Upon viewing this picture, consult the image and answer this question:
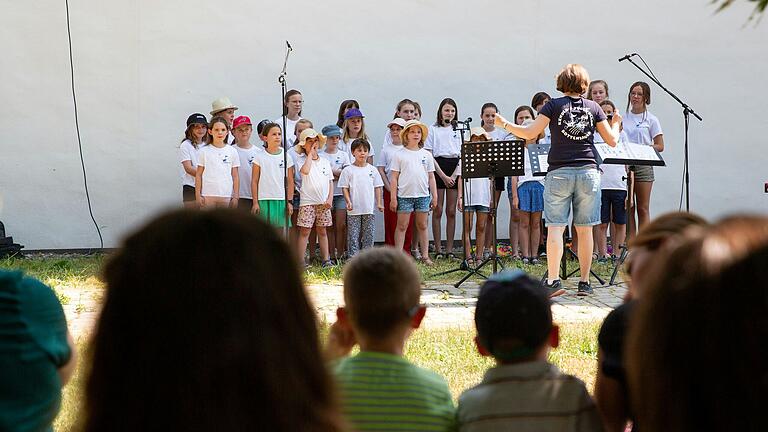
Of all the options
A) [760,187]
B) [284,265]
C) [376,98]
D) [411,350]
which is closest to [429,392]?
[284,265]

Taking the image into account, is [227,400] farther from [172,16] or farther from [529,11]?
[529,11]

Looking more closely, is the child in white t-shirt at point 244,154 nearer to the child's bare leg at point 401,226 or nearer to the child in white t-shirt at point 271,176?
the child in white t-shirt at point 271,176

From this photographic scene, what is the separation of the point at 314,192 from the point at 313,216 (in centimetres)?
29

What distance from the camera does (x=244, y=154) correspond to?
35.5ft

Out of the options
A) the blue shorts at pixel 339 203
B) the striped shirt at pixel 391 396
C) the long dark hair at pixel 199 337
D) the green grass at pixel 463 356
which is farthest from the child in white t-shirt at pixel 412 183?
the long dark hair at pixel 199 337

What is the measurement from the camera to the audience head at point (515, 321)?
2.54 metres

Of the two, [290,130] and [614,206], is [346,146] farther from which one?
[614,206]

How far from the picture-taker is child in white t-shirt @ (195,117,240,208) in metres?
10.2

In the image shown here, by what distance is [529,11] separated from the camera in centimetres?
1320

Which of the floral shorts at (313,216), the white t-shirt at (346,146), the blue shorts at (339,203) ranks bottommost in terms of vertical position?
the floral shorts at (313,216)

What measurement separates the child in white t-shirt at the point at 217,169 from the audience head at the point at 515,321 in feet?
25.6

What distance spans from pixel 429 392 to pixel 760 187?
489 inches

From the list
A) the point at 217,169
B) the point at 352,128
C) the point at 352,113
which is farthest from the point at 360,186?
the point at 217,169

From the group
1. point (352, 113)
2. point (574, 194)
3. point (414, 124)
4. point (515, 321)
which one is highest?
point (352, 113)
